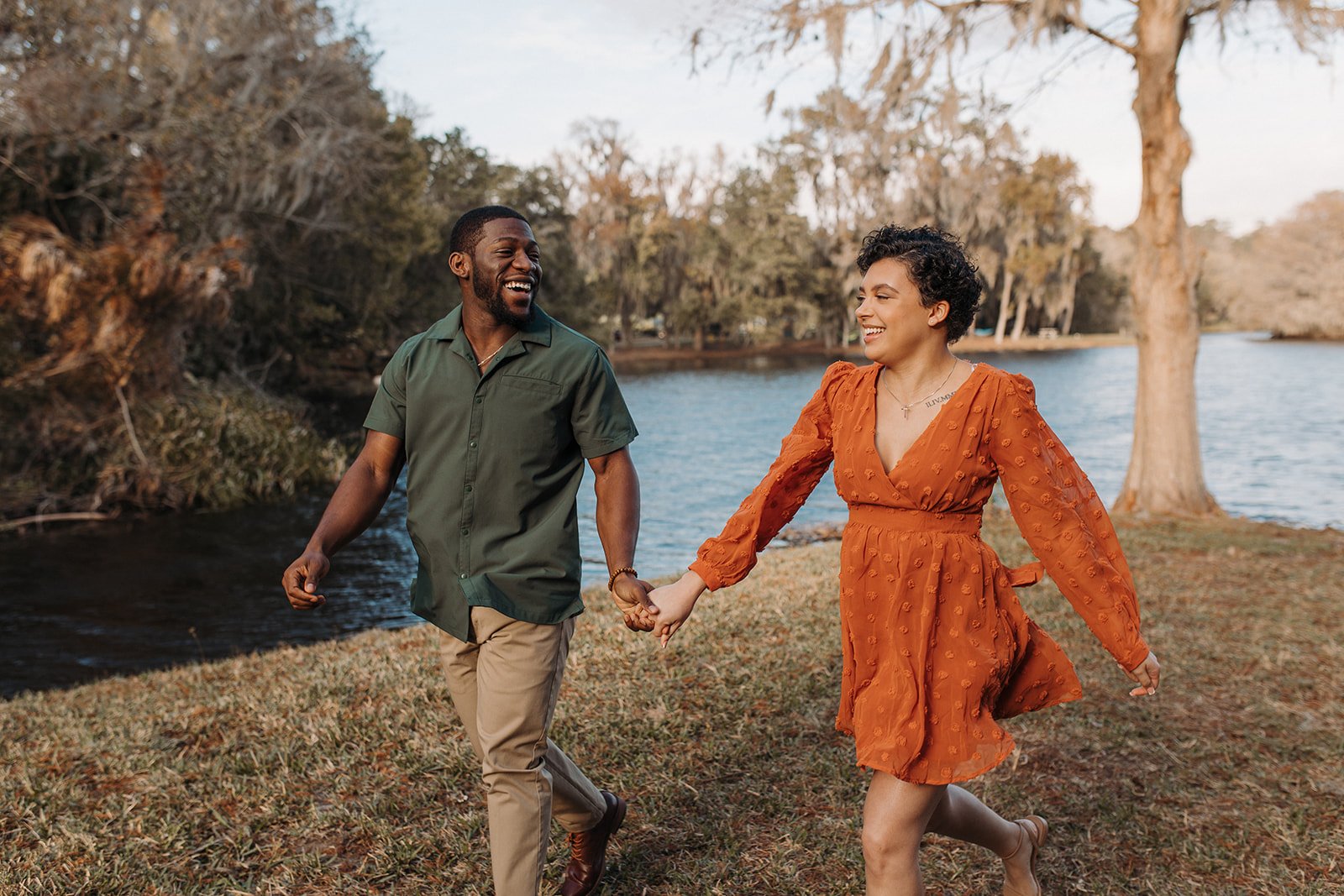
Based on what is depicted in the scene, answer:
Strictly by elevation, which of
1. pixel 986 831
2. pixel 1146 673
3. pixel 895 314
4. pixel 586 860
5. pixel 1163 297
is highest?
pixel 1163 297

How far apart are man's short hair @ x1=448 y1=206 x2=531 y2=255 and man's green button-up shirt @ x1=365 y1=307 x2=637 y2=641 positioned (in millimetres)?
215

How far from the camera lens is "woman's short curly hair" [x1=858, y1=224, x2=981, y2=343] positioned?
2.76 m

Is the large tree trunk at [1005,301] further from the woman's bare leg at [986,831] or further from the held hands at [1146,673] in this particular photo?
the held hands at [1146,673]

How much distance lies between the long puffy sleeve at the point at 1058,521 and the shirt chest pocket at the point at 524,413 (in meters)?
1.23

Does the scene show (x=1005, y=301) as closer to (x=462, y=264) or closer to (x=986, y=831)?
(x=986, y=831)

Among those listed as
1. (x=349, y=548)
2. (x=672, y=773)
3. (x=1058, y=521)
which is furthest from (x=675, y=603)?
(x=349, y=548)

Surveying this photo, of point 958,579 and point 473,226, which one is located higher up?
point 473,226

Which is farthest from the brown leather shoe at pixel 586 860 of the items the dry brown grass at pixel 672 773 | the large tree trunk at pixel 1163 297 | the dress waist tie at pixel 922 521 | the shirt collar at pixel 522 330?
the large tree trunk at pixel 1163 297

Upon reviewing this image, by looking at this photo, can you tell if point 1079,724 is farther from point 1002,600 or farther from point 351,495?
point 351,495

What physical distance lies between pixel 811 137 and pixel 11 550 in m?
47.3

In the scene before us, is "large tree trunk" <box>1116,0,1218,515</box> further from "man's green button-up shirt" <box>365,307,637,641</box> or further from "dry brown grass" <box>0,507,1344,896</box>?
"man's green button-up shirt" <box>365,307,637,641</box>

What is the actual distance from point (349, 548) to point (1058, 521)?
11760 millimetres

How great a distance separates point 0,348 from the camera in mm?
13875

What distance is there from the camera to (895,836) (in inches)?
104
